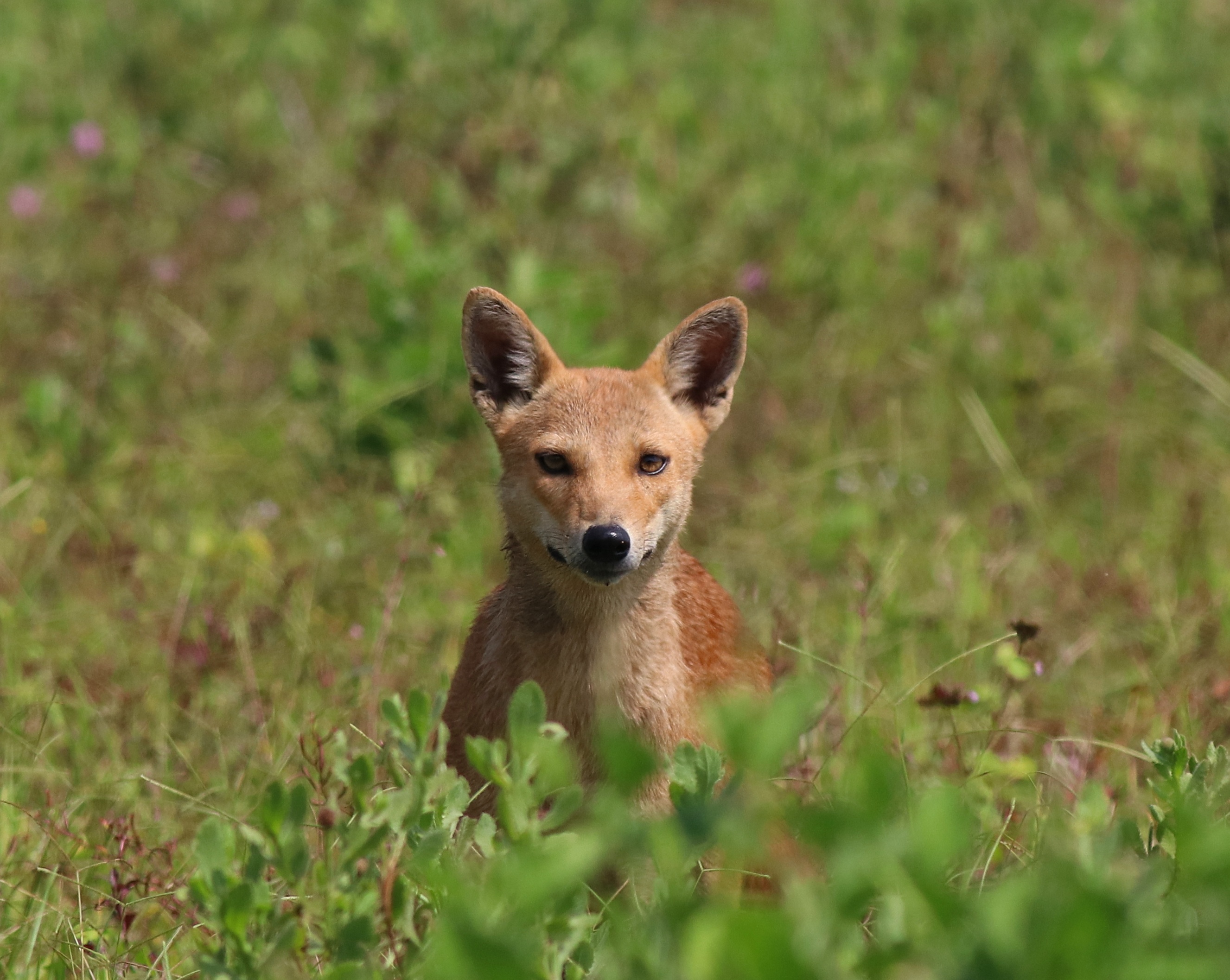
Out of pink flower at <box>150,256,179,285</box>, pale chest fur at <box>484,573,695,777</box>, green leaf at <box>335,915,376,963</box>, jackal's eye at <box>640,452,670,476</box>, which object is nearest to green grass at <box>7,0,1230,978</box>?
pink flower at <box>150,256,179,285</box>

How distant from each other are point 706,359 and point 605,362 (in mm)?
1353

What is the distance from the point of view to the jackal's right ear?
4.74 m

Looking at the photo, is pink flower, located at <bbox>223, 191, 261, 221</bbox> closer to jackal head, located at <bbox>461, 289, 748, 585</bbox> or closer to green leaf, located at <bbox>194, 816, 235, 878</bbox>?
jackal head, located at <bbox>461, 289, 748, 585</bbox>

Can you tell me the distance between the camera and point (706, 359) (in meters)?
4.98

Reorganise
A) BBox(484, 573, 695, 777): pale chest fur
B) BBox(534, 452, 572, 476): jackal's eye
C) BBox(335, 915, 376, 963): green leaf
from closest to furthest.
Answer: BBox(335, 915, 376, 963): green leaf, BBox(484, 573, 695, 777): pale chest fur, BBox(534, 452, 572, 476): jackal's eye

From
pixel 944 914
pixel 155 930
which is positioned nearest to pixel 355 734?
pixel 155 930

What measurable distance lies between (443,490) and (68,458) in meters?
1.82

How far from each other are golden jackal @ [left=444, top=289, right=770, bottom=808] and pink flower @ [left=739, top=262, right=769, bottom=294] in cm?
254

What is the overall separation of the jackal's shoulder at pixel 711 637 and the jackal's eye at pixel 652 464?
0.27 m

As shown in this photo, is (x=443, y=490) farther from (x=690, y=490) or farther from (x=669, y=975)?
(x=669, y=975)

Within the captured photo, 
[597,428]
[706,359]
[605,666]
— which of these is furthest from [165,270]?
[605,666]

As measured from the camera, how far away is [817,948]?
176 centimetres

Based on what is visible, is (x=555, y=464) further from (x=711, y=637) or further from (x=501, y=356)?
(x=711, y=637)

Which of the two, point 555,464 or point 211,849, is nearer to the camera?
point 211,849
